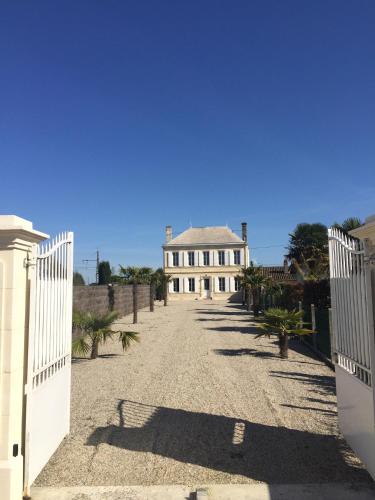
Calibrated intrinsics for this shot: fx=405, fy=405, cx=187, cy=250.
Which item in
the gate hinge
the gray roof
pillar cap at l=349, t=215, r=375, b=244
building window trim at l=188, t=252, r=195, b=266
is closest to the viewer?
pillar cap at l=349, t=215, r=375, b=244

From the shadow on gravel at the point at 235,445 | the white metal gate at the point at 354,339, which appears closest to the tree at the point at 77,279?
the shadow on gravel at the point at 235,445

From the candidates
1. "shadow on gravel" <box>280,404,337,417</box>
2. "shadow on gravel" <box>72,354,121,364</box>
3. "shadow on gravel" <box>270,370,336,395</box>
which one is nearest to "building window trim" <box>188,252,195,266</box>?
"shadow on gravel" <box>72,354,121,364</box>

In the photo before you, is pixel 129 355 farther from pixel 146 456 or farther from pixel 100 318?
pixel 146 456

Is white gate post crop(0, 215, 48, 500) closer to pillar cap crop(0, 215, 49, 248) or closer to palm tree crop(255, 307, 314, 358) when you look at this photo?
pillar cap crop(0, 215, 49, 248)

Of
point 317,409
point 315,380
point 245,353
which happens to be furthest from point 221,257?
point 317,409

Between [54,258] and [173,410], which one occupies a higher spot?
[54,258]

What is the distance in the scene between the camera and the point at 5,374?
348 centimetres

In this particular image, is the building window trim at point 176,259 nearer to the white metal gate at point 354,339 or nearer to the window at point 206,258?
the window at point 206,258

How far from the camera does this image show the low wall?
1417 cm

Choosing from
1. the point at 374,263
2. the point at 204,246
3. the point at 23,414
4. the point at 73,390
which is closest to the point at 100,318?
the point at 73,390

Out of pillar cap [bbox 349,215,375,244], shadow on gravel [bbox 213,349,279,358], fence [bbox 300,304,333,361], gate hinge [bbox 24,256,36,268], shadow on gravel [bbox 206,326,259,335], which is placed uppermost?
pillar cap [bbox 349,215,375,244]

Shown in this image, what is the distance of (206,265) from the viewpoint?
47.5m

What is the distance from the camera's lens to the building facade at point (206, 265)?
46594 millimetres

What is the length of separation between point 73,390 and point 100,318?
323 centimetres
